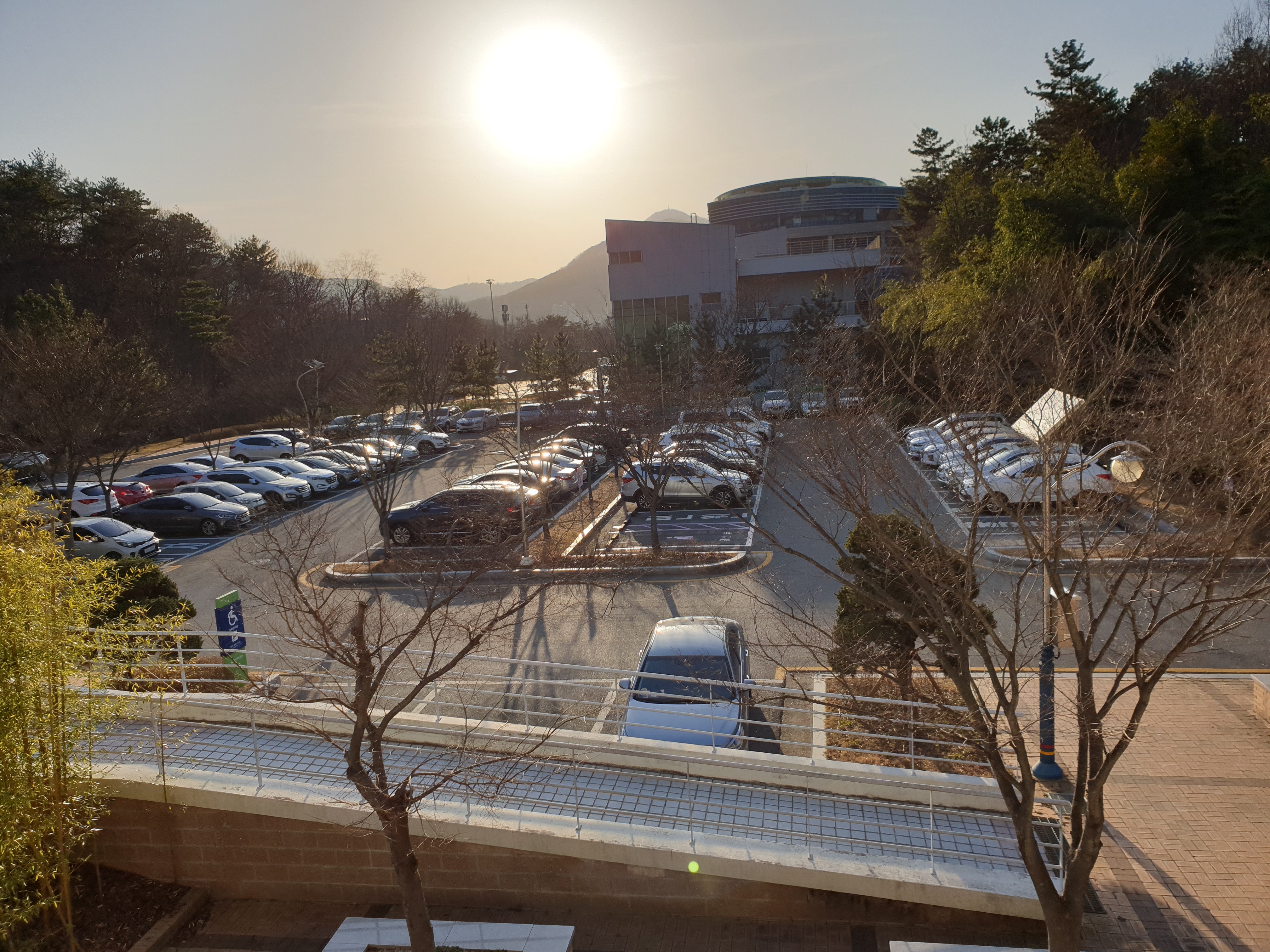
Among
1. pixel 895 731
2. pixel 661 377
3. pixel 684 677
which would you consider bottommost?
pixel 895 731

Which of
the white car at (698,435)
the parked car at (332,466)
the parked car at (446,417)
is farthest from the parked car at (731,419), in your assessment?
the parked car at (446,417)

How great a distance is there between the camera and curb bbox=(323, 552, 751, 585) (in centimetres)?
1614

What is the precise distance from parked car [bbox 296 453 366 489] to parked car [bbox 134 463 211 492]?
319 centimetres

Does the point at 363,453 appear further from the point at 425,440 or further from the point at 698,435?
the point at 425,440

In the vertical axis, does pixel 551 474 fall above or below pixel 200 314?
below

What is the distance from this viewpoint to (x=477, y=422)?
133ft

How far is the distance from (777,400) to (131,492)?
23.5m

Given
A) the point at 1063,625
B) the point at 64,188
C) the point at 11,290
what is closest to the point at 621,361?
the point at 1063,625

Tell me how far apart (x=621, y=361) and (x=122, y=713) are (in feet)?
74.9

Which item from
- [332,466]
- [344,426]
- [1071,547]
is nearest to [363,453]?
[344,426]

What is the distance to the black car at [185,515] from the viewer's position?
21891 mm

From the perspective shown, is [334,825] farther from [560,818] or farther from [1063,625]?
[1063,625]

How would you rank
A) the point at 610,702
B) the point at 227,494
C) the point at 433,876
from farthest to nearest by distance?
the point at 227,494
the point at 610,702
the point at 433,876

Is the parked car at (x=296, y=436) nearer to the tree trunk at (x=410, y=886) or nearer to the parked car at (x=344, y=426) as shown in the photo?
the parked car at (x=344, y=426)
